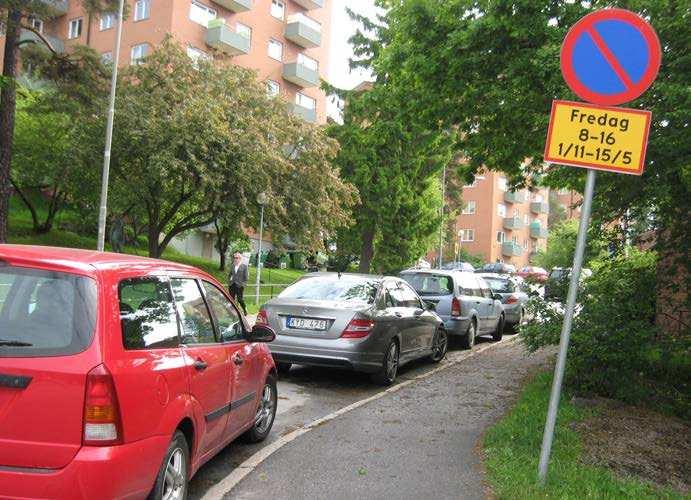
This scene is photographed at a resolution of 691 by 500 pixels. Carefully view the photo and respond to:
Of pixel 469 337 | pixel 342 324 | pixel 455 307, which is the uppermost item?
pixel 342 324

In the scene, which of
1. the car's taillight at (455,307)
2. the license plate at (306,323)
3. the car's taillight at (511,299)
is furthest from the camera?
the car's taillight at (511,299)

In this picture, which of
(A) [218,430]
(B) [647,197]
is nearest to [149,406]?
(A) [218,430]

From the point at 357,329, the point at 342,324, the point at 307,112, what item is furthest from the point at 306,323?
the point at 307,112

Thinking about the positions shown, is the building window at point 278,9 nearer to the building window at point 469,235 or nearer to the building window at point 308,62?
the building window at point 308,62

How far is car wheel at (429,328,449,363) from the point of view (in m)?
11.7

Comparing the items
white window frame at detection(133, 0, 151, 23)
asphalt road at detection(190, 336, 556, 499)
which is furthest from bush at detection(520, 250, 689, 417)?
white window frame at detection(133, 0, 151, 23)

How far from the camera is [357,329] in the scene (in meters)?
8.70

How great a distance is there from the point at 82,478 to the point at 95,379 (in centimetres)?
46

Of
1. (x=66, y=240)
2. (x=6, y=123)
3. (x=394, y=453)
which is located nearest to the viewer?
(x=394, y=453)

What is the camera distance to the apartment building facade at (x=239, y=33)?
39781 mm

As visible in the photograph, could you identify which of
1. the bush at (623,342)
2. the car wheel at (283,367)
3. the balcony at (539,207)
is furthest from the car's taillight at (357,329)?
the balcony at (539,207)

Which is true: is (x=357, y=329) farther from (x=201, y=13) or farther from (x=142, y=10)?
(x=142, y=10)

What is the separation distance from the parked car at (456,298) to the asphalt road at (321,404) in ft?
2.99

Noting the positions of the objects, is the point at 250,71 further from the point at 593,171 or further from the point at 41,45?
the point at 593,171
